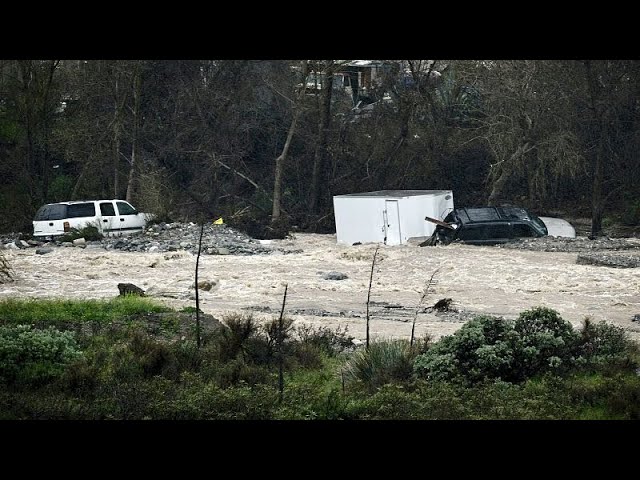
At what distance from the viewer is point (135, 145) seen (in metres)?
37.6

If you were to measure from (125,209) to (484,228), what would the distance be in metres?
11.6

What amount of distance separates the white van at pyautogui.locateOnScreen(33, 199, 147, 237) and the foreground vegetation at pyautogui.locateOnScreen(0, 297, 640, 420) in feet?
55.7

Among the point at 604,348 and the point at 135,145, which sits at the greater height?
the point at 135,145

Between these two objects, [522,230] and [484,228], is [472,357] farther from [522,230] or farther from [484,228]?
[522,230]

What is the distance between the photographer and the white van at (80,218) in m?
32.0

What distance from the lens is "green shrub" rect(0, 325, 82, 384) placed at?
40.2 feet

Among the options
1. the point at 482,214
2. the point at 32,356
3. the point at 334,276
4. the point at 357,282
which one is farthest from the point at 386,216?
the point at 32,356

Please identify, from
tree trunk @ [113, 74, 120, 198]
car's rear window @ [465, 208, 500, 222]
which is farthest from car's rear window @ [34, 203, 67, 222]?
car's rear window @ [465, 208, 500, 222]

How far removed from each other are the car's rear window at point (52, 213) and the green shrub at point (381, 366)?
2059 centimetres

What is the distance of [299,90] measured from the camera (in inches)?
1470

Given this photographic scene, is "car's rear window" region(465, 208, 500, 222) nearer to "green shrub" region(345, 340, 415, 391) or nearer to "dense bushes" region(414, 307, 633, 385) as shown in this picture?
"dense bushes" region(414, 307, 633, 385)

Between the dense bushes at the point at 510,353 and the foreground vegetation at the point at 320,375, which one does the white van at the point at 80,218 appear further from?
the dense bushes at the point at 510,353

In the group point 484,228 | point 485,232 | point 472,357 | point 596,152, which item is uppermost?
point 596,152
